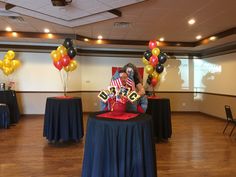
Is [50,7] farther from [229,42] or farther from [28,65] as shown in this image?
[229,42]

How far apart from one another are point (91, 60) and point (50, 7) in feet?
16.0

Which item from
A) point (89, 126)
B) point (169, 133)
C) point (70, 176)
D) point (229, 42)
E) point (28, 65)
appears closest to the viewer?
point (89, 126)

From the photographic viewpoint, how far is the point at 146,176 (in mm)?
2434

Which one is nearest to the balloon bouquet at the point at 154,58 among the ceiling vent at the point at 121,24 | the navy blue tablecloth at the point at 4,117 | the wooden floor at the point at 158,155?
the ceiling vent at the point at 121,24

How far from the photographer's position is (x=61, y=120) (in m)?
4.87

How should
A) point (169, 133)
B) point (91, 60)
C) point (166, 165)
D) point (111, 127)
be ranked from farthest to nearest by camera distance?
point (91, 60) < point (169, 133) < point (166, 165) < point (111, 127)

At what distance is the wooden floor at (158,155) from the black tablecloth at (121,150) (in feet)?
3.74

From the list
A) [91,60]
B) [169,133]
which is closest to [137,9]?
[169,133]

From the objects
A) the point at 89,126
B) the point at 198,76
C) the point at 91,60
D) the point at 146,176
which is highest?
the point at 91,60

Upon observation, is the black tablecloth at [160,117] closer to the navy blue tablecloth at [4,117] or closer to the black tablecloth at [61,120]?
the black tablecloth at [61,120]

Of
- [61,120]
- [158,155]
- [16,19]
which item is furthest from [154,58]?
[16,19]

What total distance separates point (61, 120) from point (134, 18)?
2849 millimetres

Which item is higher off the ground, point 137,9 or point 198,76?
point 137,9

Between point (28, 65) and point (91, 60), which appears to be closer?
point (28, 65)
